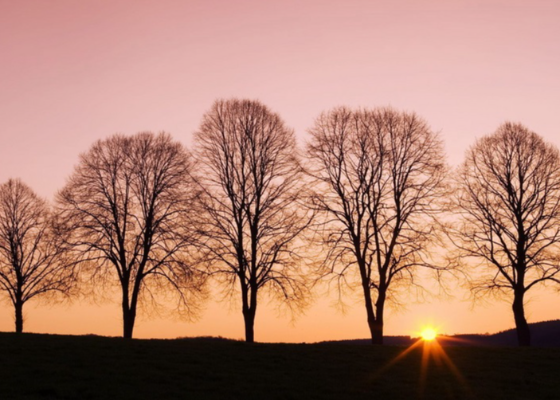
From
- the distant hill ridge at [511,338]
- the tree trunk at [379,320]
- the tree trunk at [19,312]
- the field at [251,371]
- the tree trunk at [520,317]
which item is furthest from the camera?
the distant hill ridge at [511,338]

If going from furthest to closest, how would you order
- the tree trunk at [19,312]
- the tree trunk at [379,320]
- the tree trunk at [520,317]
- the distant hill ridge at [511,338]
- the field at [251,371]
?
the distant hill ridge at [511,338] → the tree trunk at [19,312] → the tree trunk at [520,317] → the tree trunk at [379,320] → the field at [251,371]

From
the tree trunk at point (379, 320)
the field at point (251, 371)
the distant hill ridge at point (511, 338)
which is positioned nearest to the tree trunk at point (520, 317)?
the field at point (251, 371)

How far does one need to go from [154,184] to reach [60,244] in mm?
7483

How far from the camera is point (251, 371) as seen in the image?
24297 millimetres

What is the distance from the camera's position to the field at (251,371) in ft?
68.0

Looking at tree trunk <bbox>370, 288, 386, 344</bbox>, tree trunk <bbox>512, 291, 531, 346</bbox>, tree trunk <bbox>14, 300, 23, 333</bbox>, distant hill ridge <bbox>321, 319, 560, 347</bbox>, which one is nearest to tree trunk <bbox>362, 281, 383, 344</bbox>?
tree trunk <bbox>370, 288, 386, 344</bbox>

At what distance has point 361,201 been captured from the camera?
38125 mm

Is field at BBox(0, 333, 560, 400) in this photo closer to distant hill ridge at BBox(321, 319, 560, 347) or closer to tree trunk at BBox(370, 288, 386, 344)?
tree trunk at BBox(370, 288, 386, 344)

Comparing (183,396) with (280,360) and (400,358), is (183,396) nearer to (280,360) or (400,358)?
(280,360)

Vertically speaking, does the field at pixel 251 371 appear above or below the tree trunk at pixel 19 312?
below

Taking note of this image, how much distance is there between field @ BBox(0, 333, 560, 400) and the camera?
816 inches

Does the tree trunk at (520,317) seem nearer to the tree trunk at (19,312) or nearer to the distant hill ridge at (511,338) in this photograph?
the distant hill ridge at (511,338)

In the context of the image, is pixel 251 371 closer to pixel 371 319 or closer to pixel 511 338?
pixel 371 319

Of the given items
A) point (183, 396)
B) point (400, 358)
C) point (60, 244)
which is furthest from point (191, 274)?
point (183, 396)
